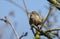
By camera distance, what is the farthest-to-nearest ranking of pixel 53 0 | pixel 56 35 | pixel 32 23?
pixel 56 35, pixel 32 23, pixel 53 0

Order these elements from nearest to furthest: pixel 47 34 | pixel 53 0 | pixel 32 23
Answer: pixel 53 0
pixel 47 34
pixel 32 23

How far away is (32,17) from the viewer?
1.71m

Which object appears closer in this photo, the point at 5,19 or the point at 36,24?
the point at 36,24

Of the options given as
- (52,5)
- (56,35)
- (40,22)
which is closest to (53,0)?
(52,5)

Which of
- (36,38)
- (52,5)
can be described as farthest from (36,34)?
(52,5)

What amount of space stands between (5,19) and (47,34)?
48 cm

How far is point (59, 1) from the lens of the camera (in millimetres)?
1535

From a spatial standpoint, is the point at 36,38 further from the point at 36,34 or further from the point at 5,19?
the point at 5,19

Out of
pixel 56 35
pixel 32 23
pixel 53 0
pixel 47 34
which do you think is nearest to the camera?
pixel 53 0

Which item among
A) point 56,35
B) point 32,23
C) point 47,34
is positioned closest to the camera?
point 47,34

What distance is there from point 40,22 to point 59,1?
0.27m

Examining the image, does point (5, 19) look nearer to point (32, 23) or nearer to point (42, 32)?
point (32, 23)

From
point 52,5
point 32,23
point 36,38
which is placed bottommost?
point 36,38

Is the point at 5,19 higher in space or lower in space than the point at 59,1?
lower
